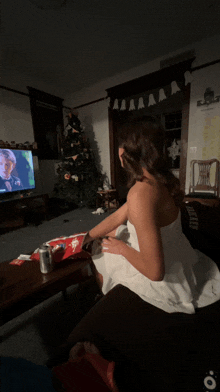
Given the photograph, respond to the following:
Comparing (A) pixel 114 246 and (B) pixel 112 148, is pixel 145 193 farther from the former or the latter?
(B) pixel 112 148

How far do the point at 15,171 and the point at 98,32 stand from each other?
8.88ft

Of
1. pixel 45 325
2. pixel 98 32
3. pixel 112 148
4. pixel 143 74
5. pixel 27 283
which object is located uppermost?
pixel 98 32

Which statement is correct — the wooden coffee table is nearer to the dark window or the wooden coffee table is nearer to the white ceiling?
the white ceiling

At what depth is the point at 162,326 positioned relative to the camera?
662mm

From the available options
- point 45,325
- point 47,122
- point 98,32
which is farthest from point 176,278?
point 47,122

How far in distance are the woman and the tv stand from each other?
8.44 feet

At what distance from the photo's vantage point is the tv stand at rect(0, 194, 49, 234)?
115 inches

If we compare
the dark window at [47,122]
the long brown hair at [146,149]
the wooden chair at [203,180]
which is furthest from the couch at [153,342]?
the dark window at [47,122]

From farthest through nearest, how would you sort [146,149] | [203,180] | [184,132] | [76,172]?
[76,172], [184,132], [203,180], [146,149]

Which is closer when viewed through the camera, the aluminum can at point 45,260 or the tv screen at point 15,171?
the aluminum can at point 45,260

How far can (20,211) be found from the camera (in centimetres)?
310

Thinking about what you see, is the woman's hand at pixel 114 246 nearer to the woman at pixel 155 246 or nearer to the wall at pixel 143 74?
the woman at pixel 155 246

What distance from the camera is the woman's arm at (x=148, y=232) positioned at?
2.29 feet

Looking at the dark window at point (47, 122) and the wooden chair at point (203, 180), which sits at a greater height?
the dark window at point (47, 122)
